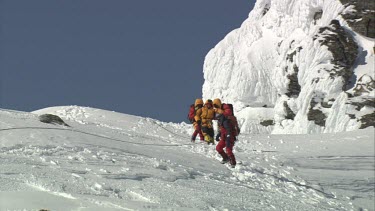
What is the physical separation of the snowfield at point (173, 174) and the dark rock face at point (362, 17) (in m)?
41.5

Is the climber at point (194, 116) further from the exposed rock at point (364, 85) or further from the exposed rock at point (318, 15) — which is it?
the exposed rock at point (318, 15)

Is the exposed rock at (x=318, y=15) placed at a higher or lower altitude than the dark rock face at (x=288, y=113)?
higher

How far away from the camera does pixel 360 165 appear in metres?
19.0

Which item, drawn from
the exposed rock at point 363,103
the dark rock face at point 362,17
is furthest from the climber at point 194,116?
the dark rock face at point 362,17

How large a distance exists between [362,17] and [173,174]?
54651 millimetres

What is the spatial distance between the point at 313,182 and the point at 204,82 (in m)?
68.6

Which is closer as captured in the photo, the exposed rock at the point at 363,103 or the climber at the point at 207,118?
the climber at the point at 207,118

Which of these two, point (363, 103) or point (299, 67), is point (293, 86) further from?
point (363, 103)

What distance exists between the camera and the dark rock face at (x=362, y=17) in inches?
2397

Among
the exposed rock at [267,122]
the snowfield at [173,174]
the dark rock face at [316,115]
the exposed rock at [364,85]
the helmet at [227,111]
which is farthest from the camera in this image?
the exposed rock at [267,122]

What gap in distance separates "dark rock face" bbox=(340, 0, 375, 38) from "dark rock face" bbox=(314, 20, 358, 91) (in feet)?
8.53

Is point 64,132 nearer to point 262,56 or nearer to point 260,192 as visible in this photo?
point 260,192

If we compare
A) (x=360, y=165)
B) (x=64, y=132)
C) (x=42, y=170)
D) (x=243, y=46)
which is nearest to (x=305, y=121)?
(x=243, y=46)

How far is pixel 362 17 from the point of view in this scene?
205 ft
